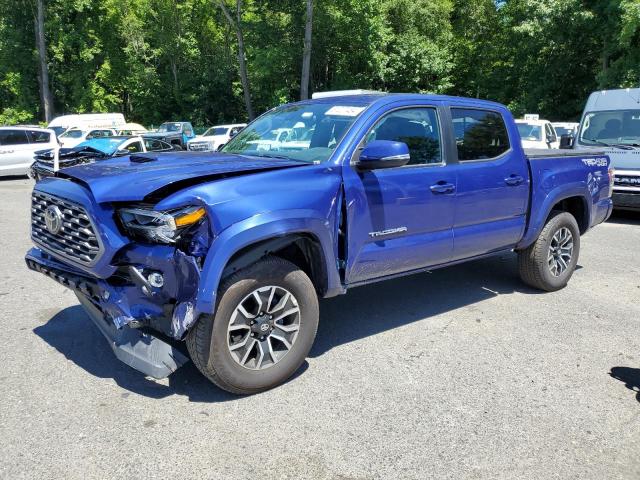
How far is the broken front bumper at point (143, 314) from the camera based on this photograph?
9.86 feet

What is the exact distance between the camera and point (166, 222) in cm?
301

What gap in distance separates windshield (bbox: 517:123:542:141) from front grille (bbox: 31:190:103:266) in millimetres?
12996

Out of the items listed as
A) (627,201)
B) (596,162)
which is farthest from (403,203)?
(627,201)

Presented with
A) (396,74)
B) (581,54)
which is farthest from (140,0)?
(581,54)

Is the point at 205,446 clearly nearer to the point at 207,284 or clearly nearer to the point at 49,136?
the point at 207,284

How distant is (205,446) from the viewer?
2902 millimetres

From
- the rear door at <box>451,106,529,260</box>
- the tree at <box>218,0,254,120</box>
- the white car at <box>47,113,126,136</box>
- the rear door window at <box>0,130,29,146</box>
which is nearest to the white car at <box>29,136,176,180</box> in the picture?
the rear door window at <box>0,130,29,146</box>

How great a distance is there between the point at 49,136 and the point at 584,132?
15901mm

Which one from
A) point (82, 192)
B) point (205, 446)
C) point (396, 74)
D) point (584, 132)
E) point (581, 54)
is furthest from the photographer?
point (396, 74)

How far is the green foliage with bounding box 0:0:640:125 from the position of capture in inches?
1053

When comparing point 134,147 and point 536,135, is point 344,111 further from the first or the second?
point 134,147

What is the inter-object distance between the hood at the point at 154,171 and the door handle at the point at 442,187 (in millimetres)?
1166

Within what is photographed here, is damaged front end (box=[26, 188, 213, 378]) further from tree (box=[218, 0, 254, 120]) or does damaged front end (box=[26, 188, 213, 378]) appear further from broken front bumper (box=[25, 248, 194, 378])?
tree (box=[218, 0, 254, 120])

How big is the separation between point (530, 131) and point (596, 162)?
8980 millimetres
